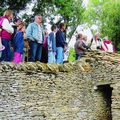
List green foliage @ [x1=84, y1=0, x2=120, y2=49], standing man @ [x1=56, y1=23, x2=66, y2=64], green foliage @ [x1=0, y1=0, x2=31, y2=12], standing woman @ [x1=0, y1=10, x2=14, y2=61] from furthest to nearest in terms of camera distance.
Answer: green foliage @ [x1=84, y1=0, x2=120, y2=49]
green foliage @ [x1=0, y1=0, x2=31, y2=12]
standing man @ [x1=56, y1=23, x2=66, y2=64]
standing woman @ [x1=0, y1=10, x2=14, y2=61]

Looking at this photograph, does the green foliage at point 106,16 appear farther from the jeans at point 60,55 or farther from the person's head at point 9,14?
the person's head at point 9,14

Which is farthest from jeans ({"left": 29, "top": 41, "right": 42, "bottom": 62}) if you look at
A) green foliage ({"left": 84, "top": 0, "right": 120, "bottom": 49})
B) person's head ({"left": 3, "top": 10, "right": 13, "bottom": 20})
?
green foliage ({"left": 84, "top": 0, "right": 120, "bottom": 49})

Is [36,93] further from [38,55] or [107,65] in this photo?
[107,65]

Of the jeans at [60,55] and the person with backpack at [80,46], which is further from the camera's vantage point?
the person with backpack at [80,46]

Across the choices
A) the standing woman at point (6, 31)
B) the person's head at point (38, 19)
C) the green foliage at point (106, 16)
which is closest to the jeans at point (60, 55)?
the person's head at point (38, 19)

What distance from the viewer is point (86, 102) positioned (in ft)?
51.1

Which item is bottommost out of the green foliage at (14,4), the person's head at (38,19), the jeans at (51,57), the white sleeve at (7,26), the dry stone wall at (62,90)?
the dry stone wall at (62,90)

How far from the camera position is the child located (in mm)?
13586

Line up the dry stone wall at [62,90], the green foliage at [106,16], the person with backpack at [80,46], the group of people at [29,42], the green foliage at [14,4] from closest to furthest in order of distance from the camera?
the dry stone wall at [62,90] → the group of people at [29,42] → the person with backpack at [80,46] → the green foliage at [14,4] → the green foliage at [106,16]

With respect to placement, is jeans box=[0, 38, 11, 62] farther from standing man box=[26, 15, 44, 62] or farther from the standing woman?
standing man box=[26, 15, 44, 62]

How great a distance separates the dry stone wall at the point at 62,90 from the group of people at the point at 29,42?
57 centimetres

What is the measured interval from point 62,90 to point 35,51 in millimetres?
1589

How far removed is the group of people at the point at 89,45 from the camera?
16297 mm

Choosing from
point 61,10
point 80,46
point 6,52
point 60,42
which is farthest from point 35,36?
point 61,10
